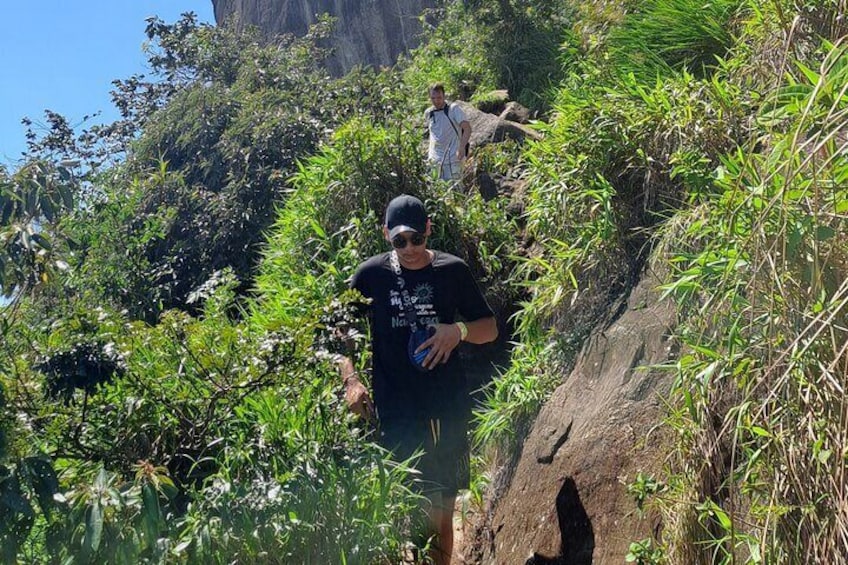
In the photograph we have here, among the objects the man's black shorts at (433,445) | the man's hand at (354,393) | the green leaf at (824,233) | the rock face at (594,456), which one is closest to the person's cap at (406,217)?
the man's hand at (354,393)

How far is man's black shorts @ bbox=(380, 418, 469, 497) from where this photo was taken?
14.4ft

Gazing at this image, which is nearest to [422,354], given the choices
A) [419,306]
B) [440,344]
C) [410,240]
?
[440,344]

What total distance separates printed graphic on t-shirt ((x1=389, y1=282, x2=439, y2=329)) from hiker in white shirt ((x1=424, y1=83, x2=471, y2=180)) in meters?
4.14

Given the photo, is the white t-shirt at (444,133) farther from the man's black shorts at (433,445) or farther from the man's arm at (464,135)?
the man's black shorts at (433,445)

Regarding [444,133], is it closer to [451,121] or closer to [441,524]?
[451,121]

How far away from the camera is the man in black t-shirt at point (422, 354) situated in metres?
4.38

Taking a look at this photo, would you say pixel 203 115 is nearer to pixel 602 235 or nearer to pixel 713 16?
pixel 713 16

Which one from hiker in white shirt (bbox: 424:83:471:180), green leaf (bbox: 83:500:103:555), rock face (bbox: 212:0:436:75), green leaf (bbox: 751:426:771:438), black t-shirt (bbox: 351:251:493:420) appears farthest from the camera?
rock face (bbox: 212:0:436:75)

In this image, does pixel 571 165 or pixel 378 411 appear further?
pixel 571 165

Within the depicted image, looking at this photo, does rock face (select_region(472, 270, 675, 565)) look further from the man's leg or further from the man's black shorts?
the man's black shorts

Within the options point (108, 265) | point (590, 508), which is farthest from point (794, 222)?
point (108, 265)

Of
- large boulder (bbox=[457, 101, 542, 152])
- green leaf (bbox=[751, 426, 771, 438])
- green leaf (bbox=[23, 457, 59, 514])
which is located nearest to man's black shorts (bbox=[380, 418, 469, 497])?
green leaf (bbox=[751, 426, 771, 438])

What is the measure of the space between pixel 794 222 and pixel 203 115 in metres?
9.60

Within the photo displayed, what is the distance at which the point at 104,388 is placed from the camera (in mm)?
4145
